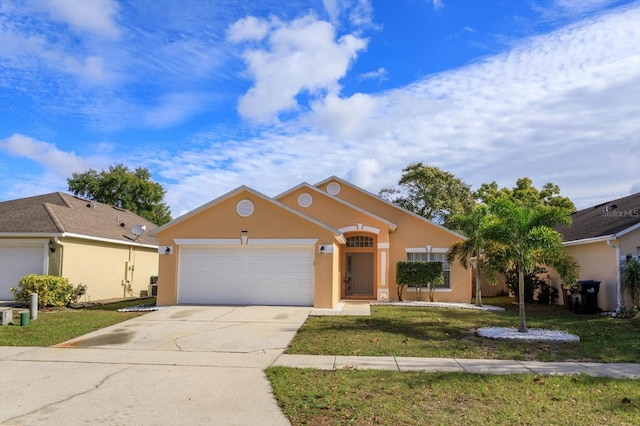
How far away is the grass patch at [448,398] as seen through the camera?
5996 mm

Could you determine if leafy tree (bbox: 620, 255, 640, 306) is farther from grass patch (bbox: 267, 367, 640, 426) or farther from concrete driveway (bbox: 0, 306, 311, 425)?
concrete driveway (bbox: 0, 306, 311, 425)

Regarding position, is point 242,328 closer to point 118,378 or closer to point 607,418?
point 118,378

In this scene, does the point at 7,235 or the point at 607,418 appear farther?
the point at 7,235

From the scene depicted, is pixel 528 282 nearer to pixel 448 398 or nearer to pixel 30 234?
pixel 448 398

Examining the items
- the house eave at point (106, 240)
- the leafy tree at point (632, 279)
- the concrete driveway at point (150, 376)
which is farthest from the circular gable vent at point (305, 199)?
the leafy tree at point (632, 279)

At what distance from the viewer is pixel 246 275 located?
1736cm

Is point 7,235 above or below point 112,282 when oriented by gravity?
above

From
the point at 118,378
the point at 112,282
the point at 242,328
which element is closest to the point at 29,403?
the point at 118,378

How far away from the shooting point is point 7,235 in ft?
61.4

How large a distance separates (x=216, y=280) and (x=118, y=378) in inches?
380

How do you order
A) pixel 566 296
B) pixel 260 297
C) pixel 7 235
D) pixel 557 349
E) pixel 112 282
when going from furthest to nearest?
pixel 112 282, pixel 566 296, pixel 7 235, pixel 260 297, pixel 557 349

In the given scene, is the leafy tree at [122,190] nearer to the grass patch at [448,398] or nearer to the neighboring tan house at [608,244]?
the neighboring tan house at [608,244]

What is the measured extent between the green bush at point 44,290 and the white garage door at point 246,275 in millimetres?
4306

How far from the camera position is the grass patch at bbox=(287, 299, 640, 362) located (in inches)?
392
